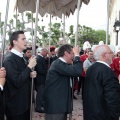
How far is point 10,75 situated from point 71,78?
91 centimetres

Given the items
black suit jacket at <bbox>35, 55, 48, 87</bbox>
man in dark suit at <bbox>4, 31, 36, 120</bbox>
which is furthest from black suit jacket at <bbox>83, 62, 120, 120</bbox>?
black suit jacket at <bbox>35, 55, 48, 87</bbox>

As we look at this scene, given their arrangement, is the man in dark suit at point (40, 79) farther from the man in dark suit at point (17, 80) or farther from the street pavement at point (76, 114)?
the man in dark suit at point (17, 80)

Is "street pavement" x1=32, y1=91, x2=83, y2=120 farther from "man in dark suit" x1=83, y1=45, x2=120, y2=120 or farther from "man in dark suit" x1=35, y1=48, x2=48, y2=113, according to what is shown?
"man in dark suit" x1=83, y1=45, x2=120, y2=120

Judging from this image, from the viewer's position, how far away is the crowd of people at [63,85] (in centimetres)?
328

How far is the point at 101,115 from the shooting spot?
3383 mm

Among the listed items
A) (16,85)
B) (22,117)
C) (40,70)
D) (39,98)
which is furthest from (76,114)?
(16,85)

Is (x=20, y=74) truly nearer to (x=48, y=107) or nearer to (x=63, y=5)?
(x=48, y=107)

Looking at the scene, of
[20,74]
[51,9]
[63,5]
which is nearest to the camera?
[20,74]

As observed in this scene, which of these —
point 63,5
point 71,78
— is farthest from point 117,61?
point 71,78

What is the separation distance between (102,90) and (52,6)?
4.18 meters

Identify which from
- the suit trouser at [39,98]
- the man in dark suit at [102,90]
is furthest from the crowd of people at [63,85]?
the suit trouser at [39,98]

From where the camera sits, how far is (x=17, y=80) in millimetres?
3535

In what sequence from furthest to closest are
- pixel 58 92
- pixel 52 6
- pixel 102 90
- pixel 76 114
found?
pixel 52 6, pixel 76 114, pixel 58 92, pixel 102 90

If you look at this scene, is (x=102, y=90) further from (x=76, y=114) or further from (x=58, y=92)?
(x=76, y=114)
